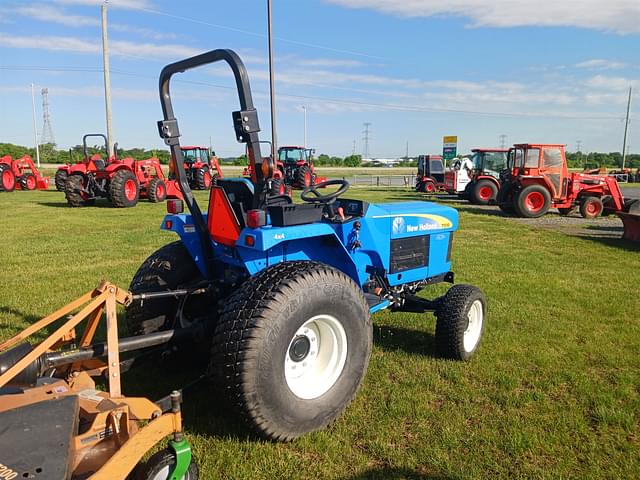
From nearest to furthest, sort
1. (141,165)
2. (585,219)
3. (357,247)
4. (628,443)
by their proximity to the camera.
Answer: (628,443), (357,247), (585,219), (141,165)

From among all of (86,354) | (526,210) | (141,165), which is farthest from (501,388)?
(141,165)

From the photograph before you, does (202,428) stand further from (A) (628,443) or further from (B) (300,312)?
(A) (628,443)

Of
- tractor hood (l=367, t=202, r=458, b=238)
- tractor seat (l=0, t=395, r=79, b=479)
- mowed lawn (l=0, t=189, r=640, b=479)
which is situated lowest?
mowed lawn (l=0, t=189, r=640, b=479)

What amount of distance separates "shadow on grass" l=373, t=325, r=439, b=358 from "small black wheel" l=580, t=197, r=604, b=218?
1203cm

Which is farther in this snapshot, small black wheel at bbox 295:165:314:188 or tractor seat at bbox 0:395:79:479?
small black wheel at bbox 295:165:314:188

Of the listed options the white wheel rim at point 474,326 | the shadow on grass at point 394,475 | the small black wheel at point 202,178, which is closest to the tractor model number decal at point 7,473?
the shadow on grass at point 394,475

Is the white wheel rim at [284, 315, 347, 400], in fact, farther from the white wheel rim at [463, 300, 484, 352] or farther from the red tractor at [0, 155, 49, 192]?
the red tractor at [0, 155, 49, 192]

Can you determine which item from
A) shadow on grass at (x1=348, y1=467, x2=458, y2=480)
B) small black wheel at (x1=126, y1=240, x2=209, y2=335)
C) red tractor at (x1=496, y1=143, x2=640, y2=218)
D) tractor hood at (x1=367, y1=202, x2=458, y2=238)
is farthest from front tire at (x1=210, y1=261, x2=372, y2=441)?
red tractor at (x1=496, y1=143, x2=640, y2=218)

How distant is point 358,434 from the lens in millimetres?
3076

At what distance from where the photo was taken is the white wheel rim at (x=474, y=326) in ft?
14.2

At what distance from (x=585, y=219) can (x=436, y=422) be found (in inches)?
521

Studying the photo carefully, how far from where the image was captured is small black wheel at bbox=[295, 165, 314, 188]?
24.5 metres

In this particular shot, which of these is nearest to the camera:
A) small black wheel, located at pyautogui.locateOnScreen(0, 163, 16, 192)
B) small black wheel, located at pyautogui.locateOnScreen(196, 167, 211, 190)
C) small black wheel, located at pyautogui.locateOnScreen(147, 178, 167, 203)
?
small black wheel, located at pyautogui.locateOnScreen(147, 178, 167, 203)

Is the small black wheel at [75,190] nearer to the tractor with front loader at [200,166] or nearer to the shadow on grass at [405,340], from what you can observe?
the tractor with front loader at [200,166]
